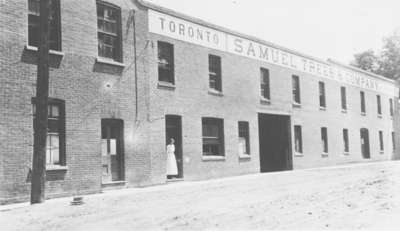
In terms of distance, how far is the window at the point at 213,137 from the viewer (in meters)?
21.8

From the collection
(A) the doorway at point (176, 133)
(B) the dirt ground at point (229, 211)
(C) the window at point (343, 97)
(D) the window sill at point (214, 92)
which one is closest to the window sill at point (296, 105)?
(D) the window sill at point (214, 92)

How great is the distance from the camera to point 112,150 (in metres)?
17.4

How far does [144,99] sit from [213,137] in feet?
16.0

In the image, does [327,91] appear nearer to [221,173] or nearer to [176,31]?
[221,173]

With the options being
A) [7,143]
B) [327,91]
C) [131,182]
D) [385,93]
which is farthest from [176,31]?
[385,93]

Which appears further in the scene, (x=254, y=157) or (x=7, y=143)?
(x=254, y=157)

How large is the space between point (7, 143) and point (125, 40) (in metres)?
5.91

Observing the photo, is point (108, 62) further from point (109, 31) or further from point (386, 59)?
point (386, 59)

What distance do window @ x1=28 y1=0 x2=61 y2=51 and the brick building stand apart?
0.11 feet

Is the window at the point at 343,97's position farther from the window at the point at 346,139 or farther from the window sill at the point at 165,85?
the window sill at the point at 165,85

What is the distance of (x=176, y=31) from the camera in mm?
20328

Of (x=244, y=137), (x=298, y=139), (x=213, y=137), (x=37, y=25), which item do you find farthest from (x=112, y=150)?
(x=298, y=139)

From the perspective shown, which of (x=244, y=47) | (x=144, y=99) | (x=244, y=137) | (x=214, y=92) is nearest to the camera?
(x=144, y=99)

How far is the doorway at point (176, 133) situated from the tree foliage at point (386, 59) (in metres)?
46.0
